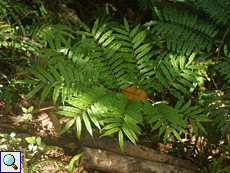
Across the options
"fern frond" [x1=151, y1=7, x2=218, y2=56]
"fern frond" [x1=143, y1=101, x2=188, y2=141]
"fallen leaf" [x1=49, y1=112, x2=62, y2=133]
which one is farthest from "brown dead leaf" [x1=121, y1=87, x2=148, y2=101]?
"fallen leaf" [x1=49, y1=112, x2=62, y2=133]

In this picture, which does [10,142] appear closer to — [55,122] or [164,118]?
[55,122]

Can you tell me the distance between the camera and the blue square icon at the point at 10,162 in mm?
1276

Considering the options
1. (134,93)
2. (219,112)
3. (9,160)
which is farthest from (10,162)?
(219,112)

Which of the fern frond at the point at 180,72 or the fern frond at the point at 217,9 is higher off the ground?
the fern frond at the point at 217,9

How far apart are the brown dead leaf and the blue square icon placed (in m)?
1.02

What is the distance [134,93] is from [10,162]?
114 cm

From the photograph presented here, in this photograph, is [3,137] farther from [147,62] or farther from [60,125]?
[147,62]

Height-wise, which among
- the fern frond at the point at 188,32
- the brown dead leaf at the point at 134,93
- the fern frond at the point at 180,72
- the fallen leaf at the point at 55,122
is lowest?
the fallen leaf at the point at 55,122

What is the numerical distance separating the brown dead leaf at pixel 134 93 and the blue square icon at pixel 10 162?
1.02 meters

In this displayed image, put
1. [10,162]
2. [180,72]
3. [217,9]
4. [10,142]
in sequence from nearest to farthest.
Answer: [10,162] < [10,142] < [180,72] < [217,9]

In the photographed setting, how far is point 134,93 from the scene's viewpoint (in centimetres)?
166

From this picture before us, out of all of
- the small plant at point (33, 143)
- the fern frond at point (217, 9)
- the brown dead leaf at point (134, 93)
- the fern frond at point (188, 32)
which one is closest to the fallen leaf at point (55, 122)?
the small plant at point (33, 143)

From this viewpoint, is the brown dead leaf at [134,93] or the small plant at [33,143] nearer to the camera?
the small plant at [33,143]

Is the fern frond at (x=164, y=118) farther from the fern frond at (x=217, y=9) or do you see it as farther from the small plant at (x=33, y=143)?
the fern frond at (x=217, y=9)
